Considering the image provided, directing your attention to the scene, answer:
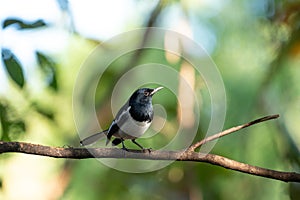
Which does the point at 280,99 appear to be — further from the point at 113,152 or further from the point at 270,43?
the point at 113,152

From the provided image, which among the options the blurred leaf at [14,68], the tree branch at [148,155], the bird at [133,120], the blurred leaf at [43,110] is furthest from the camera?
the bird at [133,120]

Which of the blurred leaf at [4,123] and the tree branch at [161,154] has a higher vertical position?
the tree branch at [161,154]

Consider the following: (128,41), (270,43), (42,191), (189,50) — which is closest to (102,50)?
(128,41)

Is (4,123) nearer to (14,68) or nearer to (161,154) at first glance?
(14,68)

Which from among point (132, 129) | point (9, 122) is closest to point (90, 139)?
point (132, 129)

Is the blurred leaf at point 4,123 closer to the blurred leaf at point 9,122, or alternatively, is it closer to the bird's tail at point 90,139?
the blurred leaf at point 9,122

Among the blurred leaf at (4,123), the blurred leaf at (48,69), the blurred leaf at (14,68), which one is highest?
the blurred leaf at (48,69)

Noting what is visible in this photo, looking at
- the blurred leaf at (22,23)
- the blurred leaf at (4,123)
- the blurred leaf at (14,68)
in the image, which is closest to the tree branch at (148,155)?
the blurred leaf at (4,123)

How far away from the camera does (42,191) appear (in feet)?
8.60

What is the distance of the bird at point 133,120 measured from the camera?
98.5 inches

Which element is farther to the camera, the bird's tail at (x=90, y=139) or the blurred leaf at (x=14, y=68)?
the bird's tail at (x=90, y=139)

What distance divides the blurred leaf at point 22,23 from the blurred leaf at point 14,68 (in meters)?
0.09

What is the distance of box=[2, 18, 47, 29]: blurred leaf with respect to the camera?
1634 millimetres

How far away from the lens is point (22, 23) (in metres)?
1.65
